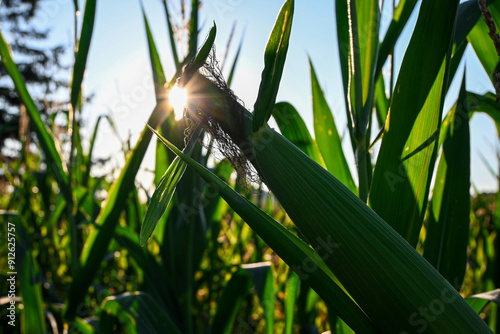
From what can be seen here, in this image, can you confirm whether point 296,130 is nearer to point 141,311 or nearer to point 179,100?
point 179,100

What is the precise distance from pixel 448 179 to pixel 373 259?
472mm

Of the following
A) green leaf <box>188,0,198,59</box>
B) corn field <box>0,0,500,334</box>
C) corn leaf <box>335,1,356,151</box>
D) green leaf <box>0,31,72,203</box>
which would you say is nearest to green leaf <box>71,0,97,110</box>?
corn field <box>0,0,500,334</box>

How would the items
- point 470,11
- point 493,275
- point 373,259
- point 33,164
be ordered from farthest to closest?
point 33,164 → point 493,275 → point 470,11 → point 373,259

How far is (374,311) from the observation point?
417 mm

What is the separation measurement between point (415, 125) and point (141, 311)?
836 mm

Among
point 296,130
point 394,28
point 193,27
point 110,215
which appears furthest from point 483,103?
point 110,215

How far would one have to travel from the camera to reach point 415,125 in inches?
21.4

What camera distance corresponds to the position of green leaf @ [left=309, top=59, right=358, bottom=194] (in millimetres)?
751

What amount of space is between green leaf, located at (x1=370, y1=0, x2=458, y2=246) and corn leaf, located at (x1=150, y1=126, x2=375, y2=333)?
16 centimetres

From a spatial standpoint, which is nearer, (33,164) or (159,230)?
(159,230)

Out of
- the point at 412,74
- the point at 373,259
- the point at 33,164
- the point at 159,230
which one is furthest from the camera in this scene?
the point at 33,164

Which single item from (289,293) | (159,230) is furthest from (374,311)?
(159,230)

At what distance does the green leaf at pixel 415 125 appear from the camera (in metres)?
0.51

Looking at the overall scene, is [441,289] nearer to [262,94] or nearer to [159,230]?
[262,94]
